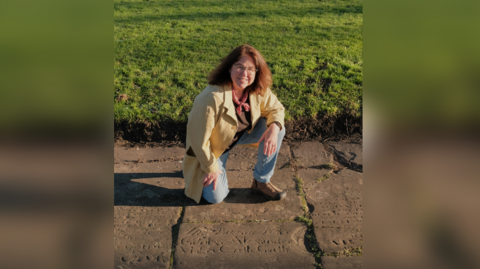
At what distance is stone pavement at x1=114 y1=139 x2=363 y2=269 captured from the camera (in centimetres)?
264

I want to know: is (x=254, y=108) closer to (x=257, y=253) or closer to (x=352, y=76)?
(x=257, y=253)

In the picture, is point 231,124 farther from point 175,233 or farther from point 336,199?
point 336,199

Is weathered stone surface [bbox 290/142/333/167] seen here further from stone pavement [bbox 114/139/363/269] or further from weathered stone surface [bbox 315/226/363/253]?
weathered stone surface [bbox 315/226/363/253]

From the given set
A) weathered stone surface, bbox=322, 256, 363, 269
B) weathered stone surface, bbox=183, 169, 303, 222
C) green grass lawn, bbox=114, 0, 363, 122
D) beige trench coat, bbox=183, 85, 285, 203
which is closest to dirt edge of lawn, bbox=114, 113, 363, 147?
green grass lawn, bbox=114, 0, 363, 122

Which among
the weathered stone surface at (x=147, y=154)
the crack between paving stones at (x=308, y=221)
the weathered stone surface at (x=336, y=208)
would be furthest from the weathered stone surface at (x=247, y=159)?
the weathered stone surface at (x=147, y=154)

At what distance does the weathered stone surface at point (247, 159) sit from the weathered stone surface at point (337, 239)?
1065mm

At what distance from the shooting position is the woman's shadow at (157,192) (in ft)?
10.8

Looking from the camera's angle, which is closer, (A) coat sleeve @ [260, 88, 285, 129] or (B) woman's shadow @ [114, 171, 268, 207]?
(A) coat sleeve @ [260, 88, 285, 129]

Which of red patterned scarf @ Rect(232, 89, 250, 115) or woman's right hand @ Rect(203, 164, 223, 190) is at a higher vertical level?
red patterned scarf @ Rect(232, 89, 250, 115)

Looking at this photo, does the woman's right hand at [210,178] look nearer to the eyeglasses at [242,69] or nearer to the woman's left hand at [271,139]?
the woman's left hand at [271,139]

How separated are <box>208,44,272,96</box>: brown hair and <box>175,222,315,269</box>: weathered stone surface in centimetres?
111
